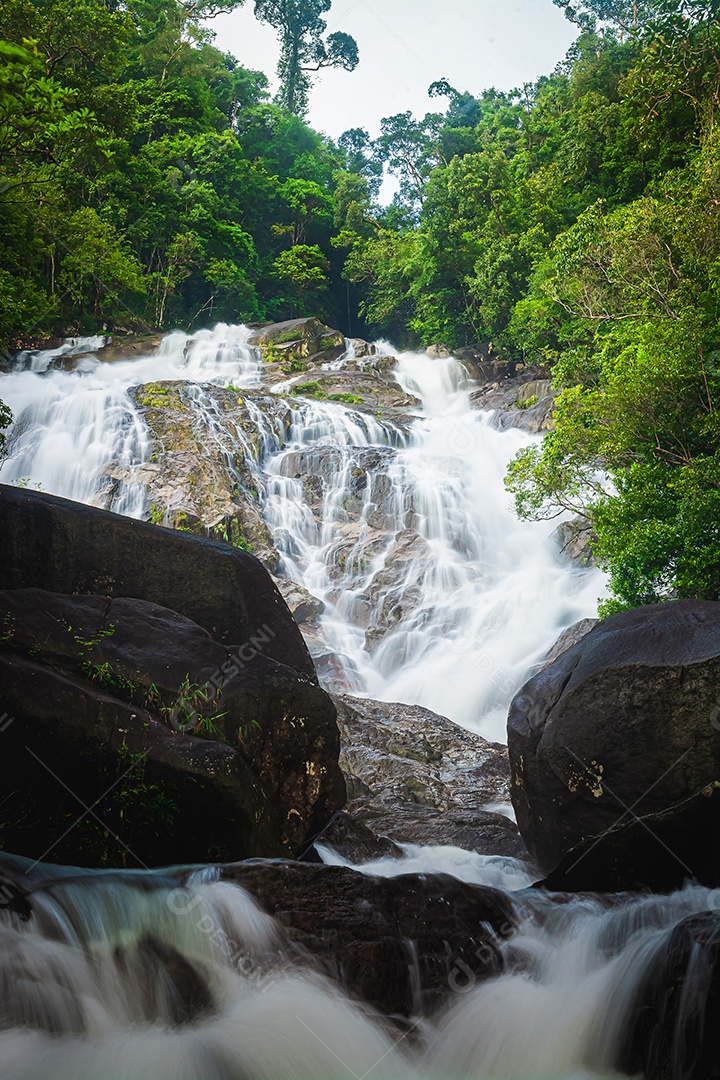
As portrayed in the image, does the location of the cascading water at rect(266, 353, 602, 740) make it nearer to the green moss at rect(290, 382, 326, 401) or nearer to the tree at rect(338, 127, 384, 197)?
the green moss at rect(290, 382, 326, 401)

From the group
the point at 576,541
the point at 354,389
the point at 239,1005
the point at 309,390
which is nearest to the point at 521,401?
the point at 354,389

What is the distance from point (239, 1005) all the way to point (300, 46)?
57.8 m

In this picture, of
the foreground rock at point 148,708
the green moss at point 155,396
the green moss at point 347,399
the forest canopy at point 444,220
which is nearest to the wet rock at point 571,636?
the forest canopy at point 444,220

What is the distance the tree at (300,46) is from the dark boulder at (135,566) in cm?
4882

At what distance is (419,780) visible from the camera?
10227 mm

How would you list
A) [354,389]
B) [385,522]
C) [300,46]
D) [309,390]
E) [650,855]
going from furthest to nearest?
[300,46] < [354,389] < [309,390] < [385,522] < [650,855]

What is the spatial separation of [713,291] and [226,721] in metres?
10.9

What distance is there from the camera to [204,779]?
586cm

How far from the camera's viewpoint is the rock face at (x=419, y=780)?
8.73 metres

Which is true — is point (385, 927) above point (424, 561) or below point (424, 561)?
below

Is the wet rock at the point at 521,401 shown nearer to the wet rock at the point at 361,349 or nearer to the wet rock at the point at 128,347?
Result: the wet rock at the point at 361,349

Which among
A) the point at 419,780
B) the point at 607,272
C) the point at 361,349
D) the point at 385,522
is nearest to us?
the point at 419,780

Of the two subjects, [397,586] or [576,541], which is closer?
[397,586]

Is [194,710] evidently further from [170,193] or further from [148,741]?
[170,193]
